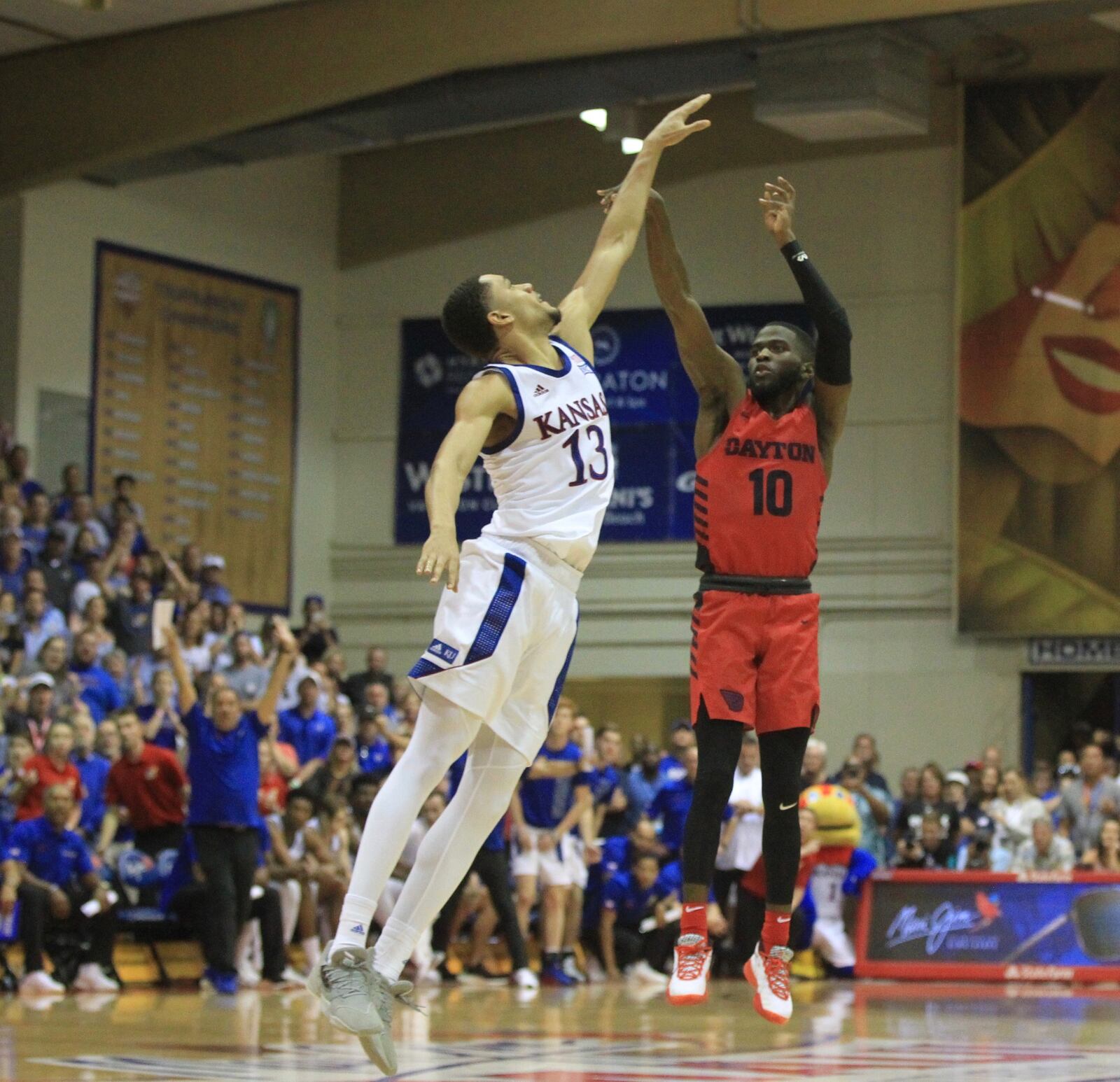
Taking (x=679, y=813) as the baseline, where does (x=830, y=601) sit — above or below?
above

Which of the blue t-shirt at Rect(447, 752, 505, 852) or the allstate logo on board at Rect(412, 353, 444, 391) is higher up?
the allstate logo on board at Rect(412, 353, 444, 391)

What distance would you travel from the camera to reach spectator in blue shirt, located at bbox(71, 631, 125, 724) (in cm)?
1650

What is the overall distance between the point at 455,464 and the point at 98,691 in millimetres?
10908

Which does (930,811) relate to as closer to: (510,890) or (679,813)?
(679,813)

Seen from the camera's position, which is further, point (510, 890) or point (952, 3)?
point (952, 3)

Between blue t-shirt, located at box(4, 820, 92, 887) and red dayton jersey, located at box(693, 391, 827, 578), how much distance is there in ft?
25.7

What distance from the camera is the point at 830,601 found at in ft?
80.0

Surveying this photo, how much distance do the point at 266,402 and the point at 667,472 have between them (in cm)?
531

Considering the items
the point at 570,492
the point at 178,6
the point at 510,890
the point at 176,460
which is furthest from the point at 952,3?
the point at 570,492

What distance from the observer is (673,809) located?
1667 cm

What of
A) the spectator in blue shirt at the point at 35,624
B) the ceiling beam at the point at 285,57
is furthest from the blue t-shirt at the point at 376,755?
the ceiling beam at the point at 285,57

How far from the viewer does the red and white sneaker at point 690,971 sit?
675 cm

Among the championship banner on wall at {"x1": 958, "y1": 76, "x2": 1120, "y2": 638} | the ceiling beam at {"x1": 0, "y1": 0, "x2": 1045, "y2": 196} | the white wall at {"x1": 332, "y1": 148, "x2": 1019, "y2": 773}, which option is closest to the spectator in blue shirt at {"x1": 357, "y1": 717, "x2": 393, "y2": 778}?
the ceiling beam at {"x1": 0, "y1": 0, "x2": 1045, "y2": 196}

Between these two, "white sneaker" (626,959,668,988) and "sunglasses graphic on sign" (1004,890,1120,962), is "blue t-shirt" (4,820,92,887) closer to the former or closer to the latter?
"white sneaker" (626,959,668,988)
